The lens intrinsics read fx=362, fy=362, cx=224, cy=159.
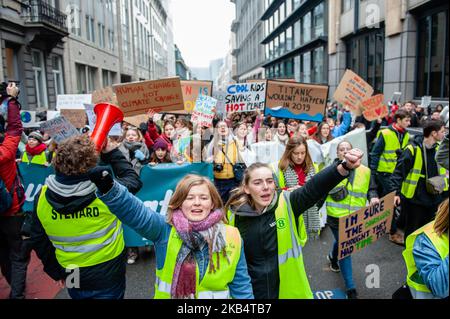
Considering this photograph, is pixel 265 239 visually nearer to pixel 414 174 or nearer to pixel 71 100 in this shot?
pixel 414 174

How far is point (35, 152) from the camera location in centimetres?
538

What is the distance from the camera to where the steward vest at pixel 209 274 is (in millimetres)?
1864

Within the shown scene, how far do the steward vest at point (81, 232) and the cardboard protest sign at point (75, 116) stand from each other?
4.63 meters

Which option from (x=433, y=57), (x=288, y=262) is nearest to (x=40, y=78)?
(x=433, y=57)

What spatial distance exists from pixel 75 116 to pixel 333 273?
542cm

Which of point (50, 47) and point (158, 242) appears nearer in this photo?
point (158, 242)

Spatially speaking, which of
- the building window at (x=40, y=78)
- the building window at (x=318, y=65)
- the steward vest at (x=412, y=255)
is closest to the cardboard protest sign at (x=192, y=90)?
the steward vest at (x=412, y=255)

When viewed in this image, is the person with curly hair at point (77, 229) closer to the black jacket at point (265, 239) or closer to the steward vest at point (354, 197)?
the black jacket at point (265, 239)

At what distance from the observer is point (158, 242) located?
6.53 ft

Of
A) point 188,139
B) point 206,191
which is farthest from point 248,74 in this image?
point 206,191

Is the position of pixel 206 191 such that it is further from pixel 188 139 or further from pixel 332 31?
pixel 332 31

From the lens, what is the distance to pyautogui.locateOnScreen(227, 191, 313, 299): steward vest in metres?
2.31

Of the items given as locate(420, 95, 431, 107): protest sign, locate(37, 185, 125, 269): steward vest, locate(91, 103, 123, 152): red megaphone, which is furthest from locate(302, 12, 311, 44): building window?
locate(37, 185, 125, 269): steward vest
